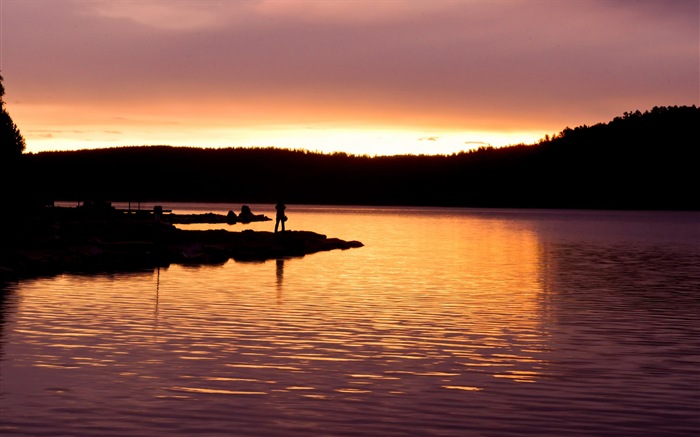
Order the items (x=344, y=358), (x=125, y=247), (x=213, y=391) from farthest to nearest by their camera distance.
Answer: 1. (x=125, y=247)
2. (x=344, y=358)
3. (x=213, y=391)

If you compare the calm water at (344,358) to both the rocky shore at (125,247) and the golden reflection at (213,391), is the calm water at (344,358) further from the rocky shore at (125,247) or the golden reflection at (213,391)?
the rocky shore at (125,247)

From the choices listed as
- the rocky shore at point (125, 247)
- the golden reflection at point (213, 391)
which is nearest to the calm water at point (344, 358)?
the golden reflection at point (213, 391)

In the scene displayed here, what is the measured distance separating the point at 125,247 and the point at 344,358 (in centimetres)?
2863

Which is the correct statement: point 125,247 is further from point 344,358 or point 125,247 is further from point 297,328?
point 344,358

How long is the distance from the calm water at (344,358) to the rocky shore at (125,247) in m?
4.57

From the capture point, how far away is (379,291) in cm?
3225

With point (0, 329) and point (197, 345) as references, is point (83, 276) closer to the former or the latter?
point (0, 329)

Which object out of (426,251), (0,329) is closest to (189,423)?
(0,329)

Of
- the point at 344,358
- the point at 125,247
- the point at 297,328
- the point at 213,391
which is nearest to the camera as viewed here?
the point at 213,391

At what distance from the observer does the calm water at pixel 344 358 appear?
12.8 meters

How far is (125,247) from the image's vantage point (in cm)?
4456

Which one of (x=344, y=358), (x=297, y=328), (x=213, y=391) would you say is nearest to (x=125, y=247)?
(x=297, y=328)

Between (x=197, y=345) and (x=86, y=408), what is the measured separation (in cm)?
600

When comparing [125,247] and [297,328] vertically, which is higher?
[125,247]
